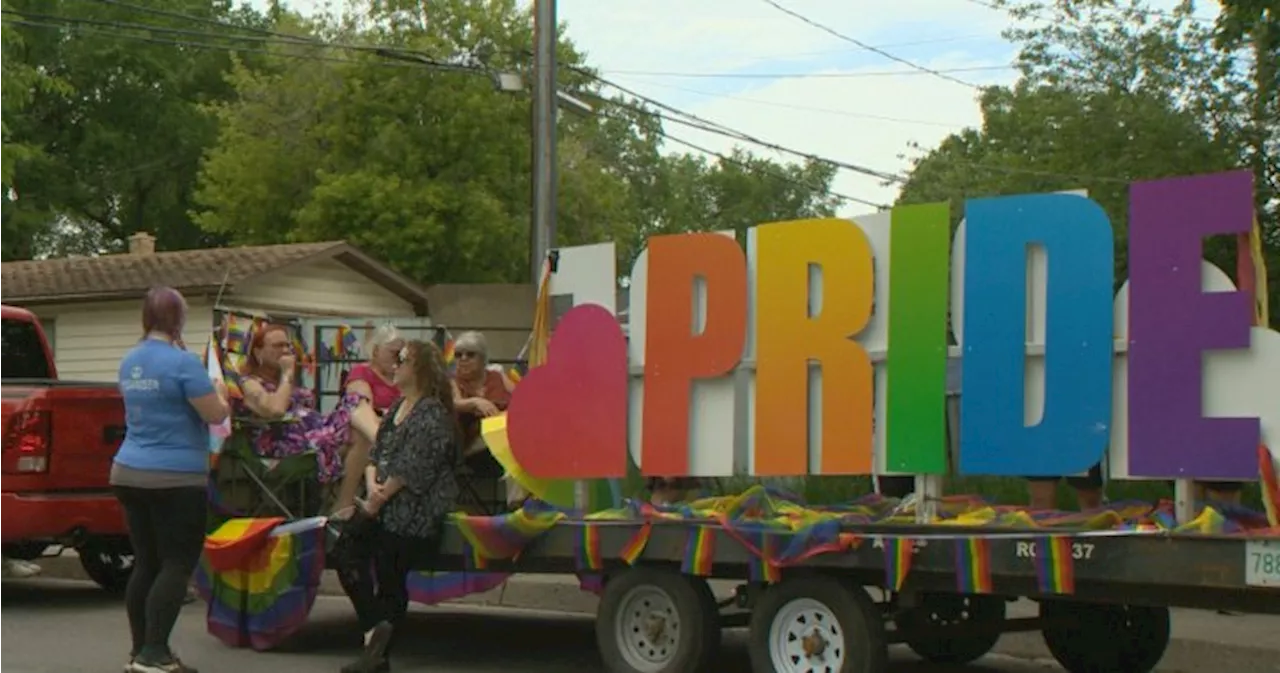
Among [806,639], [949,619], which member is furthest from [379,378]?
[949,619]

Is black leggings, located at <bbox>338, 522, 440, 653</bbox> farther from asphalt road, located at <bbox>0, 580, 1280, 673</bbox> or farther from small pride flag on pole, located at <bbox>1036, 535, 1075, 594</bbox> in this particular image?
small pride flag on pole, located at <bbox>1036, 535, 1075, 594</bbox>

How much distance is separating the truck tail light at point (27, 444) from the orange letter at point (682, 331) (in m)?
4.69

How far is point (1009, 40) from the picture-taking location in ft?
75.9

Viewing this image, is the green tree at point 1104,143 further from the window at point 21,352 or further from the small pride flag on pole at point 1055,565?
the small pride flag on pole at point 1055,565

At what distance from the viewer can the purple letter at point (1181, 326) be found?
252 inches

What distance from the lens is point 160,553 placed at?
25.4 feet

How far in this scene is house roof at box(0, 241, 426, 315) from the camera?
22.3m

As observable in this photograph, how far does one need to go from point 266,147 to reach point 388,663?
25.9 metres

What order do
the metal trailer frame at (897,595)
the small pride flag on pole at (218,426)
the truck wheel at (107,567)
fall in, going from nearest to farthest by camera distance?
the metal trailer frame at (897,595) < the small pride flag on pole at (218,426) < the truck wheel at (107,567)

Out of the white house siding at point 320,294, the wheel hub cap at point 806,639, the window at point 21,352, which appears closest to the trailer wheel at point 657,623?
the wheel hub cap at point 806,639

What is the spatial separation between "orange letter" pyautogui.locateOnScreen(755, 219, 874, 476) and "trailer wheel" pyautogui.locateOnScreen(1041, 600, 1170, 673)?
4.45ft

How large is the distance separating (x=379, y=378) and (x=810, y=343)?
3.11m

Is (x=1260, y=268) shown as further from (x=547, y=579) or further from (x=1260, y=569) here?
(x=547, y=579)

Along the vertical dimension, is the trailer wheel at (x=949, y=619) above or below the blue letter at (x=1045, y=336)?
below
